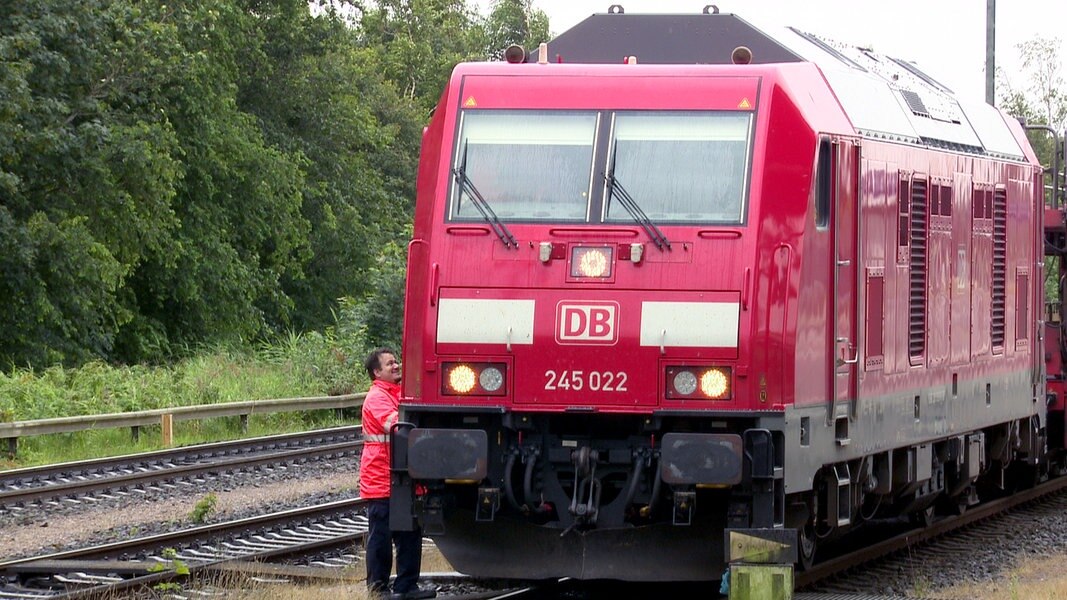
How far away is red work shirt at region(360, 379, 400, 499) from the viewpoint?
10398 millimetres

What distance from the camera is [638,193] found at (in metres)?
9.93

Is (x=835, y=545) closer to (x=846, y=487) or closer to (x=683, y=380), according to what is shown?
(x=846, y=487)

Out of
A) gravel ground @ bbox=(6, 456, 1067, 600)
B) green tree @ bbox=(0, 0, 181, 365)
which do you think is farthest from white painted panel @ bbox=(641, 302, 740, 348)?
green tree @ bbox=(0, 0, 181, 365)

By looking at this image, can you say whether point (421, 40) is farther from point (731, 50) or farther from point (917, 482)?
point (731, 50)

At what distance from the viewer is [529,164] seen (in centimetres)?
1008

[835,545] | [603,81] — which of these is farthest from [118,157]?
[603,81]

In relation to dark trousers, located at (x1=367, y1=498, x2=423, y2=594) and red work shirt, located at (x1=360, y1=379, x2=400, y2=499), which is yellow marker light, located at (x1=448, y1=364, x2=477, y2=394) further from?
dark trousers, located at (x1=367, y1=498, x2=423, y2=594)

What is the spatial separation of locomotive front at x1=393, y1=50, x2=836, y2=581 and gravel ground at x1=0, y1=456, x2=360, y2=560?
4552 millimetres

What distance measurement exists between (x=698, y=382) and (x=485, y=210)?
5.04 feet

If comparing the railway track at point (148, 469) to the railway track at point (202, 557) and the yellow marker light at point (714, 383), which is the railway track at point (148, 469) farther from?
the yellow marker light at point (714, 383)

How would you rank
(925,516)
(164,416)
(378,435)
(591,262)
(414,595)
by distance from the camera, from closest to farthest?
(591,262) → (414,595) → (378,435) → (925,516) → (164,416)

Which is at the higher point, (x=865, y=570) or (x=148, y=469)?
(x=148, y=469)

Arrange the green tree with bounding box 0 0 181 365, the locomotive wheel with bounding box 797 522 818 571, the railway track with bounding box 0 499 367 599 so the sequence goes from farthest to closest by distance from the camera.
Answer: the green tree with bounding box 0 0 181 365, the railway track with bounding box 0 499 367 599, the locomotive wheel with bounding box 797 522 818 571

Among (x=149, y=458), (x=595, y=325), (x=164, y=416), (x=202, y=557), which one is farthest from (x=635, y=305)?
(x=164, y=416)
